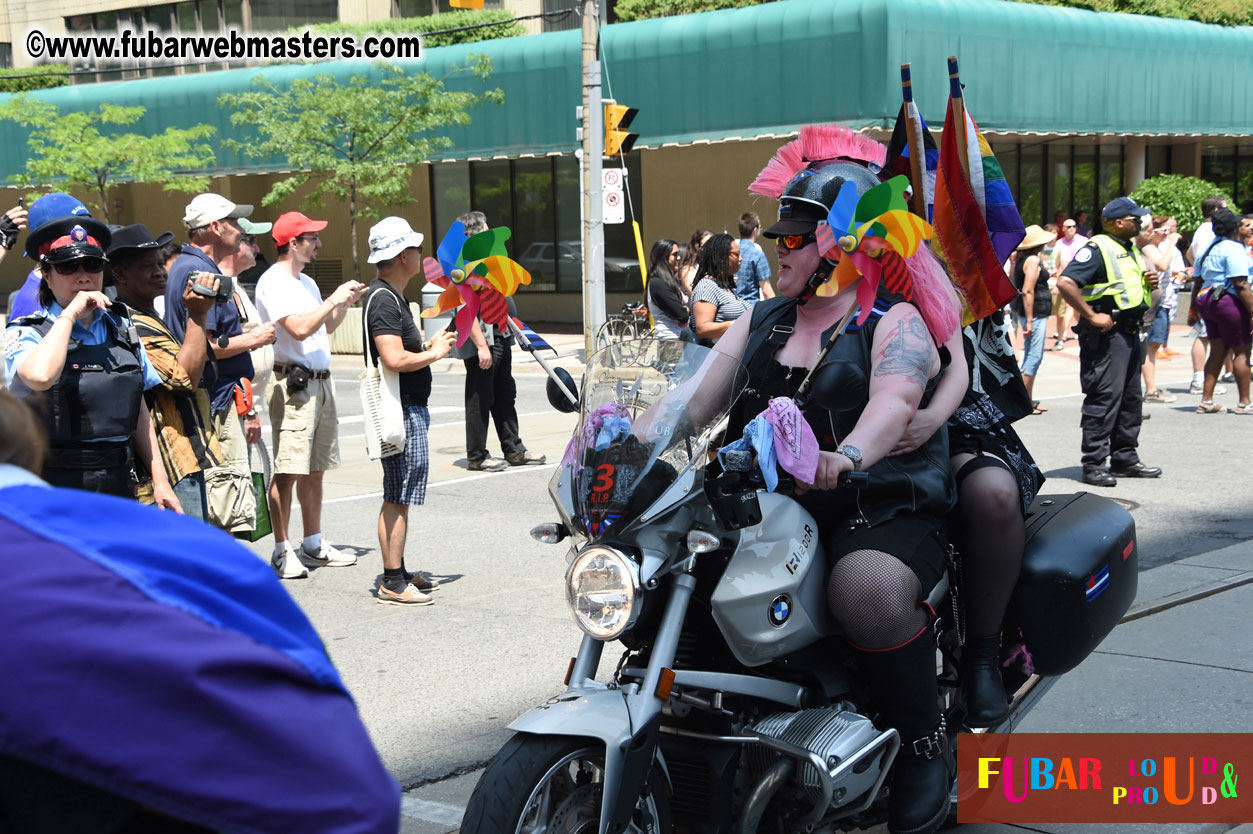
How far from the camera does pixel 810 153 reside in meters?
3.87

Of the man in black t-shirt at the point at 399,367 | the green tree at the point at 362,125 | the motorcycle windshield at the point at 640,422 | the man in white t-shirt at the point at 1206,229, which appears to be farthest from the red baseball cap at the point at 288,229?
the green tree at the point at 362,125

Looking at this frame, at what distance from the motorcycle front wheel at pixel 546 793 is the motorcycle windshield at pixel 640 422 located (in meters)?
0.51

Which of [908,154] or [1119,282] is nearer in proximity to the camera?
[908,154]

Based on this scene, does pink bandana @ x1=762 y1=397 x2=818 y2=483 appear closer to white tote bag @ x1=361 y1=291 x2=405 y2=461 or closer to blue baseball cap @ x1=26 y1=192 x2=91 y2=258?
blue baseball cap @ x1=26 y1=192 x2=91 y2=258

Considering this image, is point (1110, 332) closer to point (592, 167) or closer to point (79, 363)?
point (79, 363)

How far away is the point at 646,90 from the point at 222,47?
559 inches

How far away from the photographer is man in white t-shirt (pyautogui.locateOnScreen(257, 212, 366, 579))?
23.3 feet

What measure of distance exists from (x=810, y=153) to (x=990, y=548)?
129 centimetres

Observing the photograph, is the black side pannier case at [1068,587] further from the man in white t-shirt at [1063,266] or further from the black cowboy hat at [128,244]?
the man in white t-shirt at [1063,266]

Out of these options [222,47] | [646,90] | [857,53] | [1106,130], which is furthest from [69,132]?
[1106,130]

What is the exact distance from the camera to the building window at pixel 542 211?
25.2 meters

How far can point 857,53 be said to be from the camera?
63.8 ft

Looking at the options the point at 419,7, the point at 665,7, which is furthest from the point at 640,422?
the point at 419,7

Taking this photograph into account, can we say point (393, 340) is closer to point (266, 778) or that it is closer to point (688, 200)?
point (266, 778)
